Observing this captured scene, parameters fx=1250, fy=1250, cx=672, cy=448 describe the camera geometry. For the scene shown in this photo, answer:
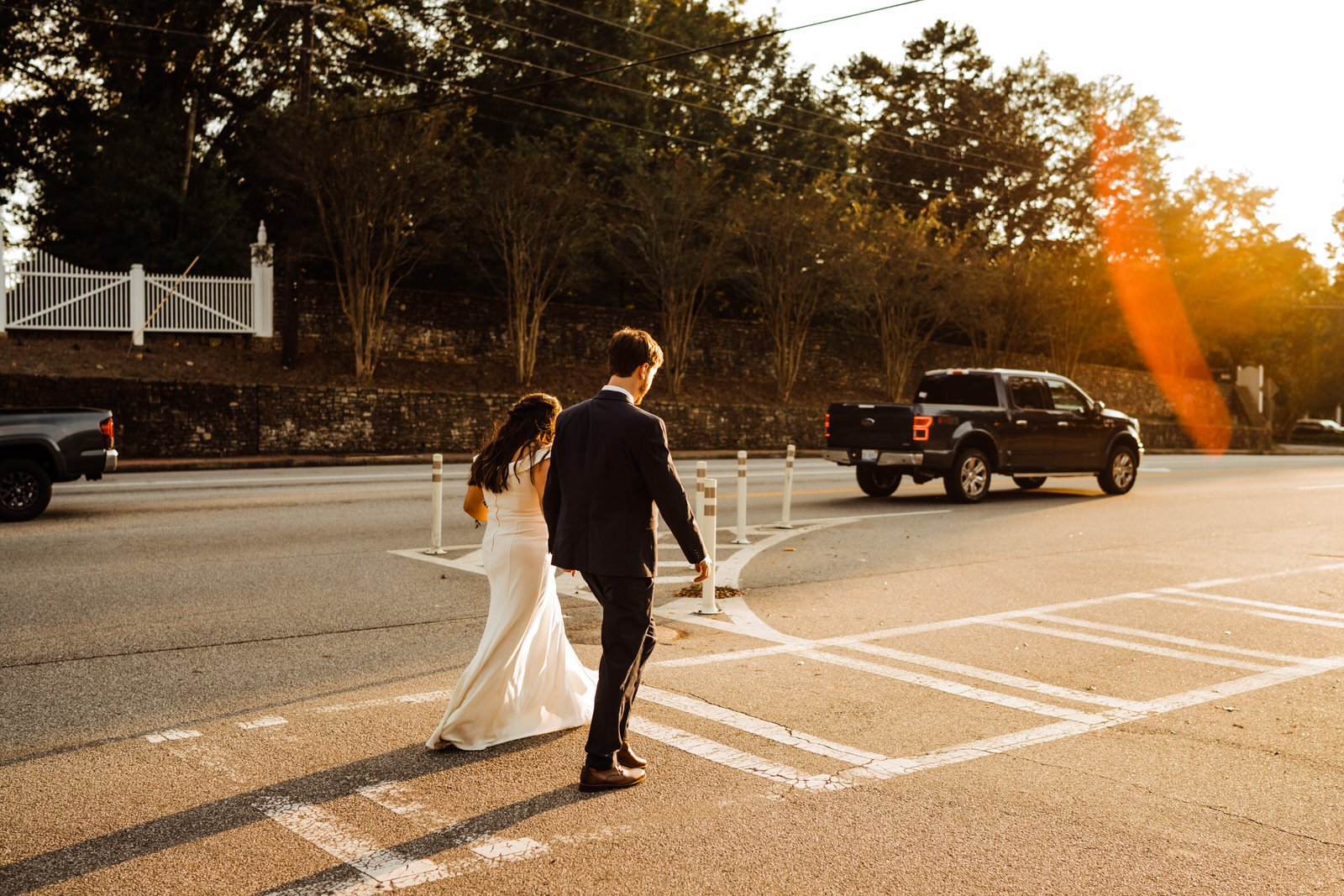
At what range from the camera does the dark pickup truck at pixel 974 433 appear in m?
17.8

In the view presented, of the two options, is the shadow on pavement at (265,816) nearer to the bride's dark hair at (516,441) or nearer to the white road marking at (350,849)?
the white road marking at (350,849)

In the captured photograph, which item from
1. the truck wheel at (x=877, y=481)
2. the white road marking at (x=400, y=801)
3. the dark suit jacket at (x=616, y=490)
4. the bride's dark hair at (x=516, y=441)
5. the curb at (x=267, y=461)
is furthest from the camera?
the curb at (x=267, y=461)

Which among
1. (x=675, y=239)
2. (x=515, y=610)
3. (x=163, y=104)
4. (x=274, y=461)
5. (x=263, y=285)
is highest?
(x=163, y=104)

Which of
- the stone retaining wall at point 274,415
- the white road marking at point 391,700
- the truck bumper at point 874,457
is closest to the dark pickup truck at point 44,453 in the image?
the stone retaining wall at point 274,415

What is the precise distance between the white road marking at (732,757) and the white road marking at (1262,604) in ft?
20.7

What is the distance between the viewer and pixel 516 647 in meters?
5.68

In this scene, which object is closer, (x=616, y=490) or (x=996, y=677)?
(x=616, y=490)

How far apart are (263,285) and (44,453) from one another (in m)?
15.5

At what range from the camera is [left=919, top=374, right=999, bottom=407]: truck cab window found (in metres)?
18.8

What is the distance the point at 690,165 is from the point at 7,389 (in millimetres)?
17650

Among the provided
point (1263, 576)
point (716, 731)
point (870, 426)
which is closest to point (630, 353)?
point (716, 731)

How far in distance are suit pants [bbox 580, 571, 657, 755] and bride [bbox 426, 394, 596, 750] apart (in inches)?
24.2

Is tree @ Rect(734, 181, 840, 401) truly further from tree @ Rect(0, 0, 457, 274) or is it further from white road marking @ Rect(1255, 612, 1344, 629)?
white road marking @ Rect(1255, 612, 1344, 629)

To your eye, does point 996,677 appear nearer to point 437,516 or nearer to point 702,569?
point 702,569
